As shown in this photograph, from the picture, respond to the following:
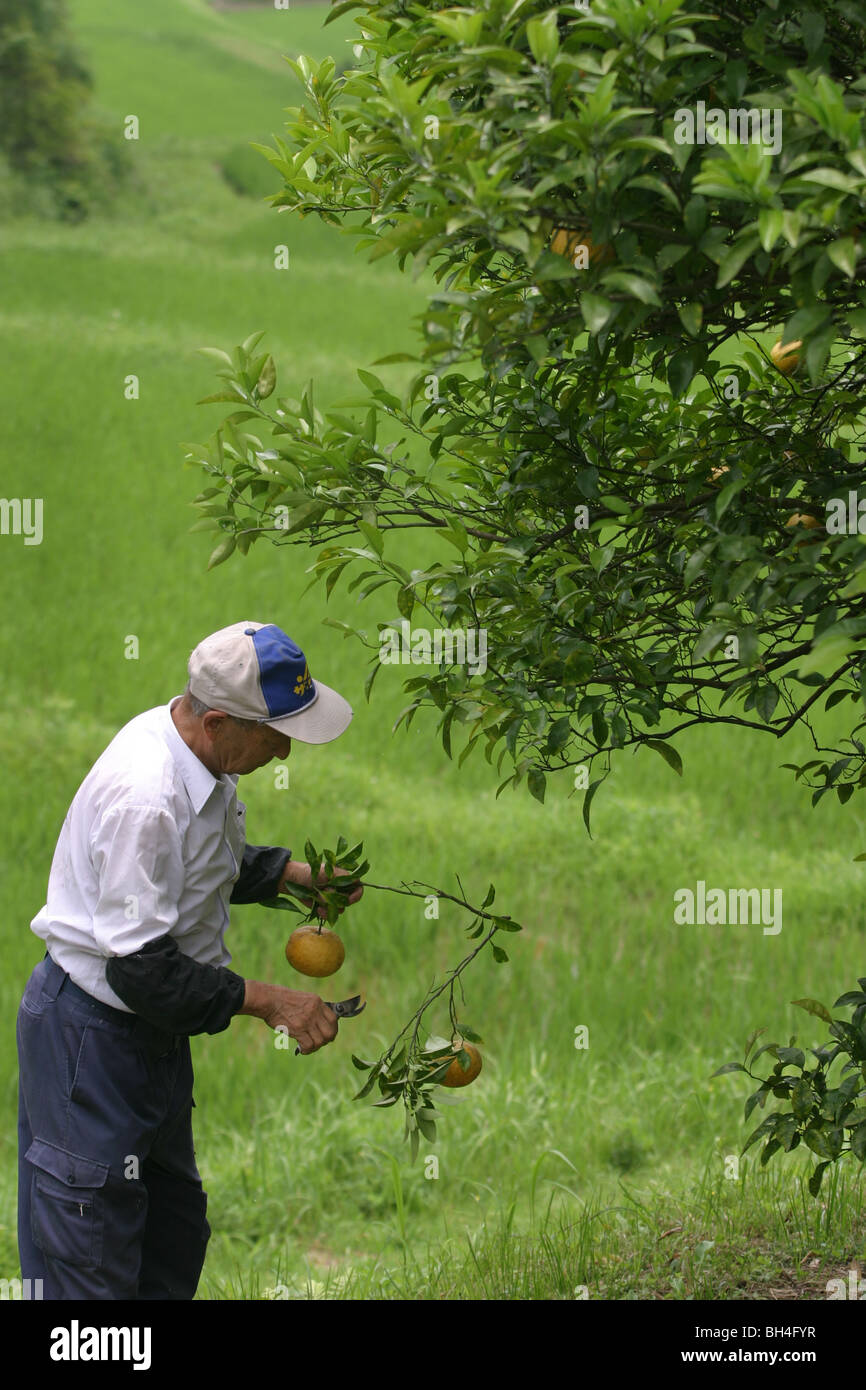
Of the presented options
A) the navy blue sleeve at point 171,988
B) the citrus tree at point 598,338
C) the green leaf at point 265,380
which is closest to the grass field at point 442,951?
the navy blue sleeve at point 171,988

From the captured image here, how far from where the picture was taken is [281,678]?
2.55m

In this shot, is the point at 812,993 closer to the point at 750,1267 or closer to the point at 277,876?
the point at 750,1267

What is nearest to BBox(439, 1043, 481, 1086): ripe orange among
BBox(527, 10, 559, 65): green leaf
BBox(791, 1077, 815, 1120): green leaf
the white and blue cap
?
BBox(791, 1077, 815, 1120): green leaf

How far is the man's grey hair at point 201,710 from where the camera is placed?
2600 mm

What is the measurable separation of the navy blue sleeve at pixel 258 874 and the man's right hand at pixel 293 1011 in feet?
1.13

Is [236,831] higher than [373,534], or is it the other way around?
[373,534]

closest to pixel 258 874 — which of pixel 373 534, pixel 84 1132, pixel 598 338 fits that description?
pixel 84 1132

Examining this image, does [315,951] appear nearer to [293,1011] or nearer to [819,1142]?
[293,1011]

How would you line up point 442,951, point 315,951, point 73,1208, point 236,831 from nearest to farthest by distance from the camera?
1. point 73,1208
2. point 236,831
3. point 315,951
4. point 442,951

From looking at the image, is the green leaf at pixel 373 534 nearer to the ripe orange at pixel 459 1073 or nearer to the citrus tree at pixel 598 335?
the citrus tree at pixel 598 335

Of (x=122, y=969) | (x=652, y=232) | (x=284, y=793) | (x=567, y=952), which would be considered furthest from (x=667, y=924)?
(x=652, y=232)

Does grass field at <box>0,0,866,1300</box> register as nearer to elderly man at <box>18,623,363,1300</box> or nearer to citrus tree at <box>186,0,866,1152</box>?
elderly man at <box>18,623,363,1300</box>

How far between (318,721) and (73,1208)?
986 millimetres
